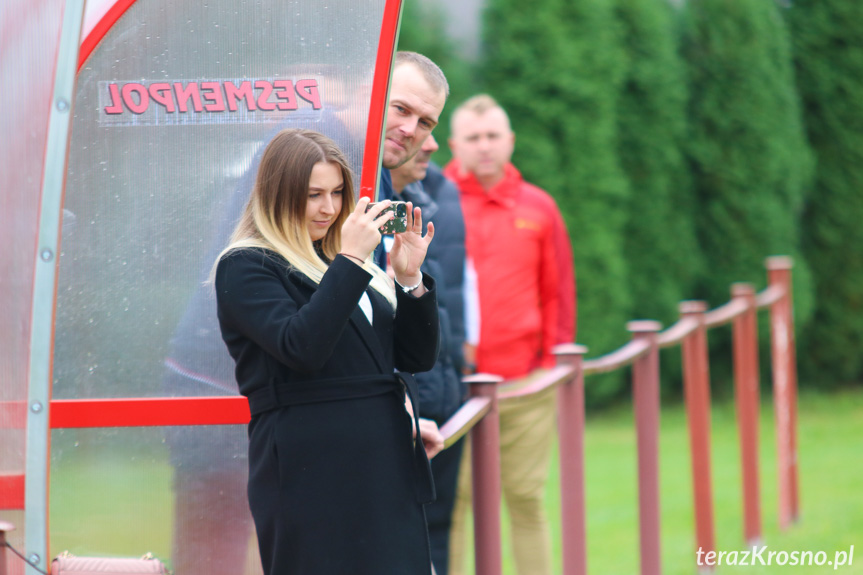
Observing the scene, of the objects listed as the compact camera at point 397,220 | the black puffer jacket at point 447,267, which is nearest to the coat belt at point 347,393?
the compact camera at point 397,220

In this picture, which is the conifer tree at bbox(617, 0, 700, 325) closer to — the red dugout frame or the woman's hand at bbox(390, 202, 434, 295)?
the red dugout frame

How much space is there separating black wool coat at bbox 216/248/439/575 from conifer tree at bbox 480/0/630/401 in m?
6.97

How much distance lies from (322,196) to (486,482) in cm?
94

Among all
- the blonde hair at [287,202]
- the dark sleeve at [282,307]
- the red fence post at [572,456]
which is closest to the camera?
the dark sleeve at [282,307]

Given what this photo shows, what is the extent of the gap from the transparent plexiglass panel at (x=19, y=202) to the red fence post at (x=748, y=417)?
4.02 metres

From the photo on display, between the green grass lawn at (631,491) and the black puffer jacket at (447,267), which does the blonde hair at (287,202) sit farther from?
the black puffer jacket at (447,267)

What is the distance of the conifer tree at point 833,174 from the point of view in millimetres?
9961

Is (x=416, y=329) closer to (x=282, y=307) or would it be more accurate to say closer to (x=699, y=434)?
(x=282, y=307)

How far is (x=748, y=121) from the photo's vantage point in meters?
9.70

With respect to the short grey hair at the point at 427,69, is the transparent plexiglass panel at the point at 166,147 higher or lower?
lower

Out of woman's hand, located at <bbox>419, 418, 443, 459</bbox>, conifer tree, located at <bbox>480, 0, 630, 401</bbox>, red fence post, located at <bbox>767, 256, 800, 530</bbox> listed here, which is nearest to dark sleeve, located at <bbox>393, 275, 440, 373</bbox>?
woman's hand, located at <bbox>419, 418, 443, 459</bbox>

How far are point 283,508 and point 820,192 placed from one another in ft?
30.1

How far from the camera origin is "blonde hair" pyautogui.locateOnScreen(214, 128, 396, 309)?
201 centimetres

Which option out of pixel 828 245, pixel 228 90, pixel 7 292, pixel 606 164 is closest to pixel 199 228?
pixel 228 90
